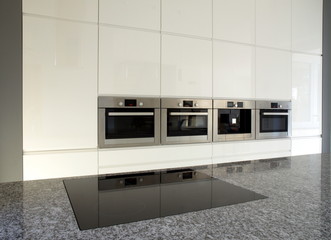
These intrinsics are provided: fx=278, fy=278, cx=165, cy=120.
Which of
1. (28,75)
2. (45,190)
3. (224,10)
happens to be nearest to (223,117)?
(224,10)

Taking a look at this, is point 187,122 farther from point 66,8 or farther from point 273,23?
point 273,23

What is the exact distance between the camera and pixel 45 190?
77 centimetres

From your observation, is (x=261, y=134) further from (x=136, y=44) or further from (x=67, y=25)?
(x=67, y=25)

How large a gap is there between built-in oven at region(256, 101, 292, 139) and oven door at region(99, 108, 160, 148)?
1047 mm

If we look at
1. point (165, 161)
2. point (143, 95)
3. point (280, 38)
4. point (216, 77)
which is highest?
point (280, 38)

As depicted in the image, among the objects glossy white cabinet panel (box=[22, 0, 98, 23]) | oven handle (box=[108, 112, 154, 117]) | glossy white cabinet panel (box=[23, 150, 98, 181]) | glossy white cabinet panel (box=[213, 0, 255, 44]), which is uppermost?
glossy white cabinet panel (box=[213, 0, 255, 44])

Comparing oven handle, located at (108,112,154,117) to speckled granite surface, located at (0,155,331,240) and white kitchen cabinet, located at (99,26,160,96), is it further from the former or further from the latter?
speckled granite surface, located at (0,155,331,240)

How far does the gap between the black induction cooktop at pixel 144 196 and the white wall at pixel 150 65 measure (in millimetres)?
970

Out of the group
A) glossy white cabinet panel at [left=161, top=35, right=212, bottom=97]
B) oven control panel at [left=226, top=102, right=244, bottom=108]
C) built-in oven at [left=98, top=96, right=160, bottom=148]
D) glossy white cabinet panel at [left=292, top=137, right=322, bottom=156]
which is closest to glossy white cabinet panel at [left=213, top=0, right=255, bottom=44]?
glossy white cabinet panel at [left=161, top=35, right=212, bottom=97]

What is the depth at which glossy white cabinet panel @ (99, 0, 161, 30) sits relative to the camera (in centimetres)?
191

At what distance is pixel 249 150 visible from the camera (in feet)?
8.21

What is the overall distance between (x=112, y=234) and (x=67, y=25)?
164cm

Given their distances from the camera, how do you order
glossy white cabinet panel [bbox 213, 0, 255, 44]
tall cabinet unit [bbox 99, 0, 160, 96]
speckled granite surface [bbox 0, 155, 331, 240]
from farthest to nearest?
1. glossy white cabinet panel [bbox 213, 0, 255, 44]
2. tall cabinet unit [bbox 99, 0, 160, 96]
3. speckled granite surface [bbox 0, 155, 331, 240]

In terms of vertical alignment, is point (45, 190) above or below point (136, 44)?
below
